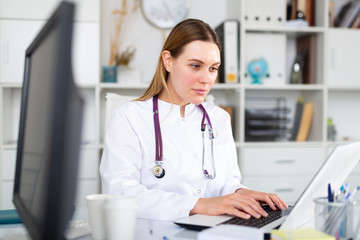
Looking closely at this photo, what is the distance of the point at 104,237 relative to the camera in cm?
86

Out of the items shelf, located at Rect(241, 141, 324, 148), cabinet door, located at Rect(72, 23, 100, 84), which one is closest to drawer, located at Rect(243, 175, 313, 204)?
shelf, located at Rect(241, 141, 324, 148)

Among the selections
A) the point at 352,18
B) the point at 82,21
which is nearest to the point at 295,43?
the point at 352,18

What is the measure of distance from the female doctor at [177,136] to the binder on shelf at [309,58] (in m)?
1.66

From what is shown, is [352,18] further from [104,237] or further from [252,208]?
[104,237]

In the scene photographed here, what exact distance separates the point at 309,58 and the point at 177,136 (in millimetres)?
1928

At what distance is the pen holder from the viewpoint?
2.66ft

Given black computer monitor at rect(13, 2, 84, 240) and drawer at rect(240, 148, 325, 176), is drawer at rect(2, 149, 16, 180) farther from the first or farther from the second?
black computer monitor at rect(13, 2, 84, 240)

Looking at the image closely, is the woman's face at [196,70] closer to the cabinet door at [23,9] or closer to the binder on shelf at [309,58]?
the cabinet door at [23,9]

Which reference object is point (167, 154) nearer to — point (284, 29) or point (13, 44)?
point (13, 44)

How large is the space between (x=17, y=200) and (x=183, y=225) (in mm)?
403

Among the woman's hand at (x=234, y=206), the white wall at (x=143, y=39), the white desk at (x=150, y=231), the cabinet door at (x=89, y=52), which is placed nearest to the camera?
the white desk at (x=150, y=231)

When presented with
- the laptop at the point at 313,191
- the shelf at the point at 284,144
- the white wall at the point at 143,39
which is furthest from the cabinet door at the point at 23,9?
the laptop at the point at 313,191

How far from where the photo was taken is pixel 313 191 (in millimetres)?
902

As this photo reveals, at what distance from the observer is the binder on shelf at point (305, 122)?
3072 millimetres
